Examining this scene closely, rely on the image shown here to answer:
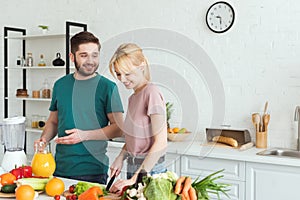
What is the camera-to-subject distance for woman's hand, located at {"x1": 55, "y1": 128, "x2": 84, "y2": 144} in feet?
8.48

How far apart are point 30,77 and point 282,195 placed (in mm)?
3238

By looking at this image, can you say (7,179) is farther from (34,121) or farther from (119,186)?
(34,121)

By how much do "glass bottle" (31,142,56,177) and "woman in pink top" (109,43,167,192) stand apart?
1.21 ft

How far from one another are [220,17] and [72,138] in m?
1.98

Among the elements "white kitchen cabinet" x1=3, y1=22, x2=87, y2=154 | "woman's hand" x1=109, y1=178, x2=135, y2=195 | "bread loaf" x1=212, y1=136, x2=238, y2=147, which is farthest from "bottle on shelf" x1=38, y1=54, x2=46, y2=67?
"woman's hand" x1=109, y1=178, x2=135, y2=195

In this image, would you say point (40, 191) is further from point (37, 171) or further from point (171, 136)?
point (171, 136)

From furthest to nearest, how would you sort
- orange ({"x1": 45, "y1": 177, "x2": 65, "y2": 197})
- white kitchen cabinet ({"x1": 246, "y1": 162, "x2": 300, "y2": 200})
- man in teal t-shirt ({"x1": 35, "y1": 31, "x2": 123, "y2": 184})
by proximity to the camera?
white kitchen cabinet ({"x1": 246, "y1": 162, "x2": 300, "y2": 200}) → man in teal t-shirt ({"x1": 35, "y1": 31, "x2": 123, "y2": 184}) → orange ({"x1": 45, "y1": 177, "x2": 65, "y2": 197})

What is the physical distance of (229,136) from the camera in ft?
12.6

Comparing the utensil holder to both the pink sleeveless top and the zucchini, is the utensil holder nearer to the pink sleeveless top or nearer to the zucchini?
the pink sleeveless top

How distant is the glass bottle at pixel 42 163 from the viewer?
2.40 meters

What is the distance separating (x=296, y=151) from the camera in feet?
11.6

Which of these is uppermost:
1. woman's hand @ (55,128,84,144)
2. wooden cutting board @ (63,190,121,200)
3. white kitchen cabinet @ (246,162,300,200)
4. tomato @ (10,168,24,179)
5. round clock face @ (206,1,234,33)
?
round clock face @ (206,1,234,33)

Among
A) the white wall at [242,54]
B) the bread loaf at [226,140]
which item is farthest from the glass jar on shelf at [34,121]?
the bread loaf at [226,140]

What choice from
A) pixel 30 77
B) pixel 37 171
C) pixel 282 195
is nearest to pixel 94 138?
pixel 37 171
